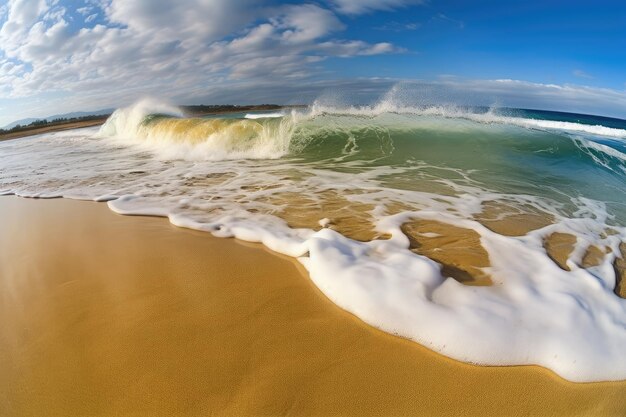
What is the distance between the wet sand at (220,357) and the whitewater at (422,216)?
0.18 m

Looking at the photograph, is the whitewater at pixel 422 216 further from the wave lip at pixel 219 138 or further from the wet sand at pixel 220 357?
the wet sand at pixel 220 357

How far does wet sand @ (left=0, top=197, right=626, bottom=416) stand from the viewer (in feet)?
4.86

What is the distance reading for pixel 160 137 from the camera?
41.3ft

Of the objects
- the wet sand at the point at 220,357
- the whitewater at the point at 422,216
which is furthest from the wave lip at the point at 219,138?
the wet sand at the point at 220,357

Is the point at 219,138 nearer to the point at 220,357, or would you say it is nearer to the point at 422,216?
the point at 422,216

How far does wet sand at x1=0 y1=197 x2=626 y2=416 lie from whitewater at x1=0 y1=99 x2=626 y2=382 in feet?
0.59

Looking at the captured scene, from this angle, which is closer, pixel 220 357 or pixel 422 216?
pixel 220 357


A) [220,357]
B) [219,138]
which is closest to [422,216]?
[220,357]

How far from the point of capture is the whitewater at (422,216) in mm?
1963

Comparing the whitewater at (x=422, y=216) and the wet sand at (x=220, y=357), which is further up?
the whitewater at (x=422, y=216)

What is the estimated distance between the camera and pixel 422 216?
12.7ft

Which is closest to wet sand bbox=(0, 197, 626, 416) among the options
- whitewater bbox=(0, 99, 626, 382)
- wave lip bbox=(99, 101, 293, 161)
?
whitewater bbox=(0, 99, 626, 382)

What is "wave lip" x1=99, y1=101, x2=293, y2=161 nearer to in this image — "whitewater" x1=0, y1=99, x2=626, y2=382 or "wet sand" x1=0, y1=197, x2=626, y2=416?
"whitewater" x1=0, y1=99, x2=626, y2=382

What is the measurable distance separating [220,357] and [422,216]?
2.89 m
